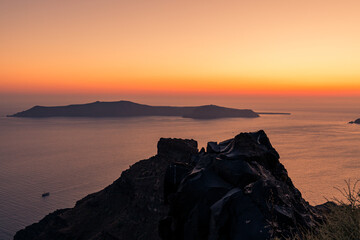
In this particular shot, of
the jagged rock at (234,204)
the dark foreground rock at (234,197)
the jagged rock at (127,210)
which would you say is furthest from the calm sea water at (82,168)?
the jagged rock at (234,204)

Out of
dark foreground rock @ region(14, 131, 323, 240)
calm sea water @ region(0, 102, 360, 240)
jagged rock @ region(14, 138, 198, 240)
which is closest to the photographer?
dark foreground rock @ region(14, 131, 323, 240)

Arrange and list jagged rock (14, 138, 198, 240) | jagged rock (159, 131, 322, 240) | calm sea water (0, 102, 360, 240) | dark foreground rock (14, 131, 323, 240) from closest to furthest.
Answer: jagged rock (159, 131, 322, 240)
dark foreground rock (14, 131, 323, 240)
jagged rock (14, 138, 198, 240)
calm sea water (0, 102, 360, 240)

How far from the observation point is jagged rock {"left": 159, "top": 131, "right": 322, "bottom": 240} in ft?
32.6

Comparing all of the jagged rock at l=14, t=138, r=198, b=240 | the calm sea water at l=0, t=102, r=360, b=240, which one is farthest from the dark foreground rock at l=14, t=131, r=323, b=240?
the calm sea water at l=0, t=102, r=360, b=240

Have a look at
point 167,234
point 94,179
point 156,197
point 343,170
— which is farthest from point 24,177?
point 343,170

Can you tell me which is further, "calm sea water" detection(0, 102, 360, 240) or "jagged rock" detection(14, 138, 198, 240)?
"calm sea water" detection(0, 102, 360, 240)

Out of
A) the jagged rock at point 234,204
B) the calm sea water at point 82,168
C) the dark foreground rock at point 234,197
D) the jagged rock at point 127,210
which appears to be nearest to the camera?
the jagged rock at point 234,204

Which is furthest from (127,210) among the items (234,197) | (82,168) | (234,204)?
(82,168)

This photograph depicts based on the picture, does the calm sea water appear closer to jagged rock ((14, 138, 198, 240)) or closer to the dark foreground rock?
jagged rock ((14, 138, 198, 240))

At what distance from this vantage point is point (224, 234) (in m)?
10.2

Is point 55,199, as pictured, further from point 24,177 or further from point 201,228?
point 201,228

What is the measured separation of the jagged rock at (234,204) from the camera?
9.94 metres

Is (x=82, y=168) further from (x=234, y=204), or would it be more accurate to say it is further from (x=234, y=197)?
(x=234, y=204)

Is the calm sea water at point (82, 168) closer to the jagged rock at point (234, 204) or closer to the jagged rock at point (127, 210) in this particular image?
the jagged rock at point (127, 210)
